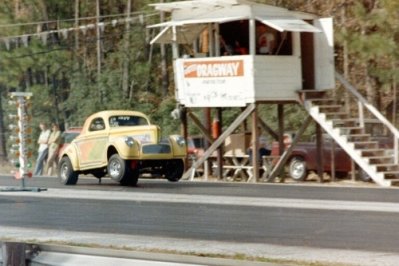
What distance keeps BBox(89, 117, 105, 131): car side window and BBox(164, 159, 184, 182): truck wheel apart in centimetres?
185

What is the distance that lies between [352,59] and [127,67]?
1414 centimetres

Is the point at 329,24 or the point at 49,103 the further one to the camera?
the point at 49,103

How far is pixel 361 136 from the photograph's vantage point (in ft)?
99.5

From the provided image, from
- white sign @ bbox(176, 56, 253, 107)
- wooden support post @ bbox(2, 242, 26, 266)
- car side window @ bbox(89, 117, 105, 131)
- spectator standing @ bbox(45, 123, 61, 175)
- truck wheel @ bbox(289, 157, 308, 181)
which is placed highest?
white sign @ bbox(176, 56, 253, 107)

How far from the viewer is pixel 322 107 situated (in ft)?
103

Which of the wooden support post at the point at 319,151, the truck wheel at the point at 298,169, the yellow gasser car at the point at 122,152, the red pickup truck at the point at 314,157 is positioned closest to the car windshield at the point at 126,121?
the yellow gasser car at the point at 122,152

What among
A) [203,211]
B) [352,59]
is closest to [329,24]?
[352,59]

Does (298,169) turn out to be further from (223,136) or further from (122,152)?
(122,152)

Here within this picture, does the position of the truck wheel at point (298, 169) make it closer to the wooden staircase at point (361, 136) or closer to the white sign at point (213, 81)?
the wooden staircase at point (361, 136)

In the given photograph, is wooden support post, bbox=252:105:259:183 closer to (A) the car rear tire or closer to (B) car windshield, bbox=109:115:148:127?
(B) car windshield, bbox=109:115:148:127

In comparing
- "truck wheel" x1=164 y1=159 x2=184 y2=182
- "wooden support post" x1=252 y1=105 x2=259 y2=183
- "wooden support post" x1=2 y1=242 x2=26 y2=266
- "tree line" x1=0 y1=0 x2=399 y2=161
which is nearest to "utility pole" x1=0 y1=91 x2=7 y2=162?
"tree line" x1=0 y1=0 x2=399 y2=161

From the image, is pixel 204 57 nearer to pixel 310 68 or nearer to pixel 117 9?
pixel 310 68

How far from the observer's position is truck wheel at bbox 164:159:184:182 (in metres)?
26.5

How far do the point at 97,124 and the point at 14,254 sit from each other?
1645 centimetres
